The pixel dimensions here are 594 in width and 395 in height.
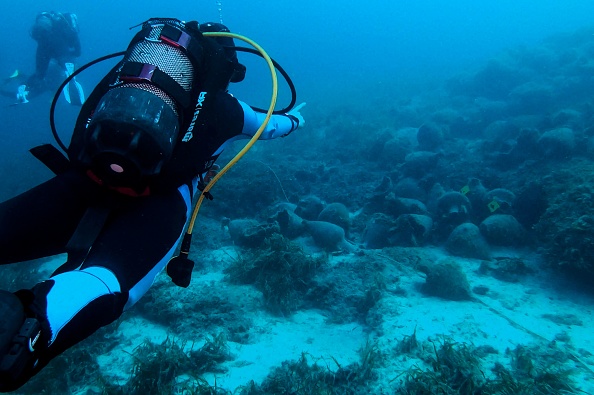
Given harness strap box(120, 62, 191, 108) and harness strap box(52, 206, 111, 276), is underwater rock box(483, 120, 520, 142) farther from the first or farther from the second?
harness strap box(52, 206, 111, 276)

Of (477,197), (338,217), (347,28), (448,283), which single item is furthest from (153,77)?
(347,28)

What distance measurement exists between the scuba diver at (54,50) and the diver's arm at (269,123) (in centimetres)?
1362

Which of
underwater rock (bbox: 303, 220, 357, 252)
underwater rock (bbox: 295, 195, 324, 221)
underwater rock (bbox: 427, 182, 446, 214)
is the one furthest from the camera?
underwater rock (bbox: 295, 195, 324, 221)

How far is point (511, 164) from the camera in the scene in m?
10.5

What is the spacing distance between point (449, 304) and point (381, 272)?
1331 millimetres

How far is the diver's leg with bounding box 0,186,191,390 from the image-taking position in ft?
4.96

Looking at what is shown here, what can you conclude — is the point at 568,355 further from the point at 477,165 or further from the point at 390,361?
the point at 477,165

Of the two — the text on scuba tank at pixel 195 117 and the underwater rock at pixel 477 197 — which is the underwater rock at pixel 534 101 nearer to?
the underwater rock at pixel 477 197

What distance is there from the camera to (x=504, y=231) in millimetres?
7086

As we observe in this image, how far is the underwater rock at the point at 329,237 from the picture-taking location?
24.3 feet

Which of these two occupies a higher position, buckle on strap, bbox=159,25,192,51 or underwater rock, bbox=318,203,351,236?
buckle on strap, bbox=159,25,192,51

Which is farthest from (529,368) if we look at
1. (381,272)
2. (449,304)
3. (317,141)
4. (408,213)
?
(317,141)

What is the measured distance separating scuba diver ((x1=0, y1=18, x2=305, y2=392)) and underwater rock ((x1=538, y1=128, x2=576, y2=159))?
1059 cm

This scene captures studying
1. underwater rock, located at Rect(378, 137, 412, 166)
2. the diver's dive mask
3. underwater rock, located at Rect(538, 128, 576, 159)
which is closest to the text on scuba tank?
the diver's dive mask
